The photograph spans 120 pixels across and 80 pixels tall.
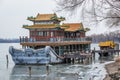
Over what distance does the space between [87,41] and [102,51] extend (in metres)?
8.44

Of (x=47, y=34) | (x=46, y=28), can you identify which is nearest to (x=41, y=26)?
(x=46, y=28)

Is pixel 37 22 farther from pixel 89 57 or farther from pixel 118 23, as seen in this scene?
pixel 118 23

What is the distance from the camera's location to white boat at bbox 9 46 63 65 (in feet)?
186

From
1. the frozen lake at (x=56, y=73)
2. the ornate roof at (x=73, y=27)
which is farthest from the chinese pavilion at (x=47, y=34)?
the frozen lake at (x=56, y=73)

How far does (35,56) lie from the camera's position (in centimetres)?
5753

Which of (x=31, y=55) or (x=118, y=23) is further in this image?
(x=31, y=55)

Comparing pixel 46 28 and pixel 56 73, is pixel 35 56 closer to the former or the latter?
pixel 46 28

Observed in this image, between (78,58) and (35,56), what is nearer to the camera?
(35,56)

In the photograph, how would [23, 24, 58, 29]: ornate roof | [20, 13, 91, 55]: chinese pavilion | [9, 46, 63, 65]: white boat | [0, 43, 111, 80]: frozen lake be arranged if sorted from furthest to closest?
[23, 24, 58, 29]: ornate roof → [20, 13, 91, 55]: chinese pavilion → [9, 46, 63, 65]: white boat → [0, 43, 111, 80]: frozen lake

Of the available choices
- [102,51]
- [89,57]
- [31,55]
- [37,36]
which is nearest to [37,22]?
[37,36]

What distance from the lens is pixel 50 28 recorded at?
60.5 metres

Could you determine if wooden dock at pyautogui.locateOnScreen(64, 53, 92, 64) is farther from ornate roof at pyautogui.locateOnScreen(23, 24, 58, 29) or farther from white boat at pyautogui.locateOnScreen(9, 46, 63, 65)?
ornate roof at pyautogui.locateOnScreen(23, 24, 58, 29)

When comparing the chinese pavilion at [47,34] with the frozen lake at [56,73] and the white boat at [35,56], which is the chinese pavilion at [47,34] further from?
the frozen lake at [56,73]

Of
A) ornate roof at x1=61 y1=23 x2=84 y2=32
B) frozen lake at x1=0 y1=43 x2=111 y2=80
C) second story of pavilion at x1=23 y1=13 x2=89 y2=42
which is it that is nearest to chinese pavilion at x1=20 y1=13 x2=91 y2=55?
second story of pavilion at x1=23 y1=13 x2=89 y2=42
